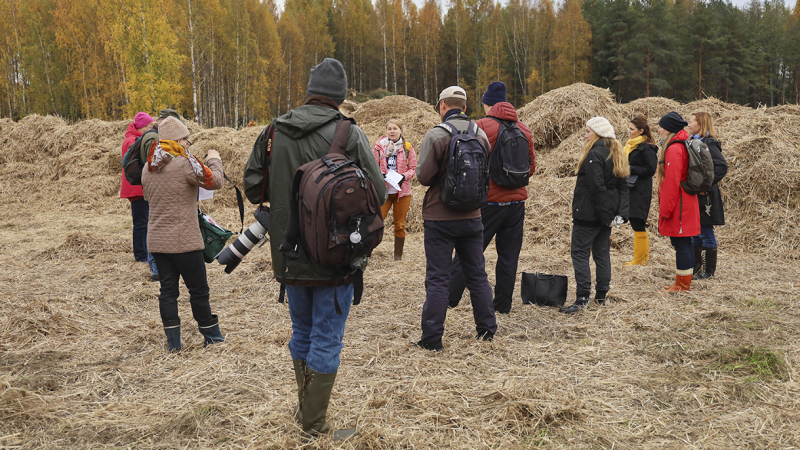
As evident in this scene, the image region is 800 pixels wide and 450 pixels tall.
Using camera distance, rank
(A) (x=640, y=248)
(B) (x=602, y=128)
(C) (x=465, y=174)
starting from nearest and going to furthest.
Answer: (C) (x=465, y=174)
(B) (x=602, y=128)
(A) (x=640, y=248)

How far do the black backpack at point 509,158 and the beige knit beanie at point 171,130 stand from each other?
2600 mm

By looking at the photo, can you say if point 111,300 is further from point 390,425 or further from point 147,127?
point 390,425

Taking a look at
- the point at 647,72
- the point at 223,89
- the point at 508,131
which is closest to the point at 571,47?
the point at 647,72

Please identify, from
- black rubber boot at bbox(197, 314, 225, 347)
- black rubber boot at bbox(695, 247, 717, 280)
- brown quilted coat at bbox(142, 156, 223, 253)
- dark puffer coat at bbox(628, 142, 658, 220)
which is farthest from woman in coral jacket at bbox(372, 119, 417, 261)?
black rubber boot at bbox(695, 247, 717, 280)

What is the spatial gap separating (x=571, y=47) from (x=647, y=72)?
7.33 metres

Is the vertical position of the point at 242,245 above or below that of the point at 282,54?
below

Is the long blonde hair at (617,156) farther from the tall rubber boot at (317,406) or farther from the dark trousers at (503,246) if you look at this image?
the tall rubber boot at (317,406)

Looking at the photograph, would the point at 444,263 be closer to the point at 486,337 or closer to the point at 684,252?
→ the point at 486,337

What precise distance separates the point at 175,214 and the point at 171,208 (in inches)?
Answer: 2.2

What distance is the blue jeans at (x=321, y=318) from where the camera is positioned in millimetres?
2543

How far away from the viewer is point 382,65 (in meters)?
47.0

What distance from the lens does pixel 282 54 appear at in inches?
1556

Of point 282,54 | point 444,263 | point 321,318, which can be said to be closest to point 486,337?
point 444,263

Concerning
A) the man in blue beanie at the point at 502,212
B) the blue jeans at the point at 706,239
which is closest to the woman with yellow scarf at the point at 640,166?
the blue jeans at the point at 706,239
